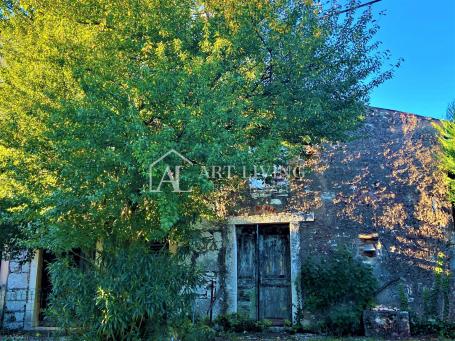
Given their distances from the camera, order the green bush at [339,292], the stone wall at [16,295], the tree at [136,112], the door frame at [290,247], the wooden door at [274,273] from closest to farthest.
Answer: the tree at [136,112] < the green bush at [339,292] < the door frame at [290,247] < the wooden door at [274,273] < the stone wall at [16,295]

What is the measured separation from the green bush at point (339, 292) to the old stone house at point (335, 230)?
0.29m

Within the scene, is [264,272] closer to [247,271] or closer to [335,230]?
[247,271]

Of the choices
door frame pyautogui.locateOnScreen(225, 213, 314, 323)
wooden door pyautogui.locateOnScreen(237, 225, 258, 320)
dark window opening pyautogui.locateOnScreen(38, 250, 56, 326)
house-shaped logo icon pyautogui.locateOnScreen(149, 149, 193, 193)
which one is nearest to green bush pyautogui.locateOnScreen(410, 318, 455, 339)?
door frame pyautogui.locateOnScreen(225, 213, 314, 323)

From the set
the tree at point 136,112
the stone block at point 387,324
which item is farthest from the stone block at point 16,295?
the stone block at point 387,324

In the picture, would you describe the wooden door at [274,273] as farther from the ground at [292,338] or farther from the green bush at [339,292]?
the ground at [292,338]

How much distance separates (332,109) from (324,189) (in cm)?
196

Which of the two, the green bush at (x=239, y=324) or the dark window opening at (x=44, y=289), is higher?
the dark window opening at (x=44, y=289)

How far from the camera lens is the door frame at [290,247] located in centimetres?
802

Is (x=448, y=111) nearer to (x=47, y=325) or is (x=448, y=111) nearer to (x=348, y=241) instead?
(x=348, y=241)

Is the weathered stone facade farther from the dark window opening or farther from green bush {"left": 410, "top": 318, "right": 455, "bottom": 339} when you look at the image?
the dark window opening

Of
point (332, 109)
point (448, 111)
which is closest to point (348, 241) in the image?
point (332, 109)

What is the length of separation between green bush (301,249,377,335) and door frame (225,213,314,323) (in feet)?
0.88

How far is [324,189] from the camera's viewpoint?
8.38 metres

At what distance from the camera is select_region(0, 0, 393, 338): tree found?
5.09 m
